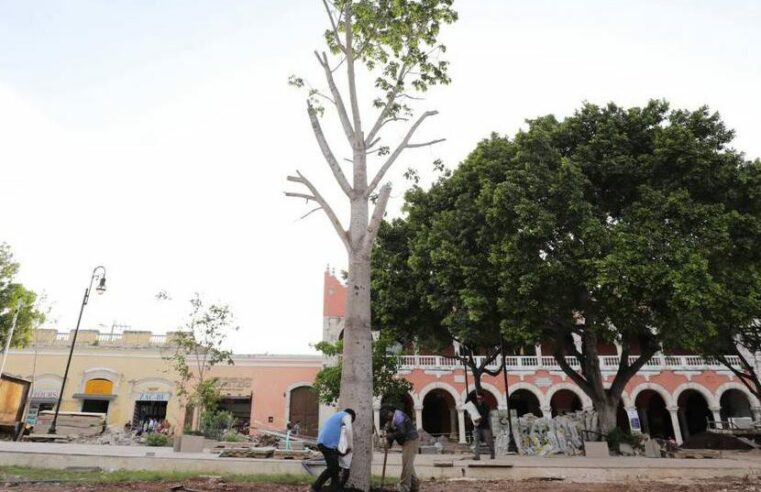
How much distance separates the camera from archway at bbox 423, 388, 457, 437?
29500mm

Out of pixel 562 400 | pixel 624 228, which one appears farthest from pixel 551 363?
pixel 624 228

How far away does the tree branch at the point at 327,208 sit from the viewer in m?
8.41

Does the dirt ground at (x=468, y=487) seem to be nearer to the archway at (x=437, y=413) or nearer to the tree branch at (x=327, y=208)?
the tree branch at (x=327, y=208)

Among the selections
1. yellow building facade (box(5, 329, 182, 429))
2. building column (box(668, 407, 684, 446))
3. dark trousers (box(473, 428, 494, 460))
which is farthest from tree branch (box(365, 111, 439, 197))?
building column (box(668, 407, 684, 446))

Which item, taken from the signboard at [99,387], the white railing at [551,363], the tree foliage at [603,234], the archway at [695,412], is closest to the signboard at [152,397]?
the signboard at [99,387]

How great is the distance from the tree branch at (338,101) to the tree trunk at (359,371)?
268cm

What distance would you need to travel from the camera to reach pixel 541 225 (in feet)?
42.5

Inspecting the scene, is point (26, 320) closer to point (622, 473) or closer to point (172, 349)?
point (172, 349)

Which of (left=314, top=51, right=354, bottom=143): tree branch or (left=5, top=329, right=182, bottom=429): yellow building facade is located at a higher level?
(left=314, top=51, right=354, bottom=143): tree branch

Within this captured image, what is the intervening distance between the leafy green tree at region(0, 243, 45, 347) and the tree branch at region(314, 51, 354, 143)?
21447 millimetres

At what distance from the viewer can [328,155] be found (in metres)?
9.12

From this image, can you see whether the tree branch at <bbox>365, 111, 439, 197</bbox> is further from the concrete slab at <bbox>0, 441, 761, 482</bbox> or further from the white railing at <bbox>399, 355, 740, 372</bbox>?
the white railing at <bbox>399, 355, 740, 372</bbox>

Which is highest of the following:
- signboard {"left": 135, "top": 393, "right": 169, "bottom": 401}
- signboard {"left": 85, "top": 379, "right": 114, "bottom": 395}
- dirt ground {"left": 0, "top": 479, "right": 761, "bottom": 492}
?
signboard {"left": 85, "top": 379, "right": 114, "bottom": 395}

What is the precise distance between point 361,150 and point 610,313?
29.0 feet
